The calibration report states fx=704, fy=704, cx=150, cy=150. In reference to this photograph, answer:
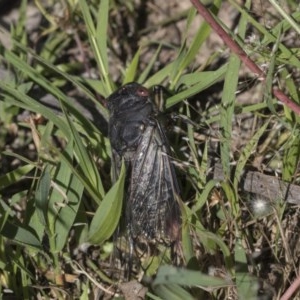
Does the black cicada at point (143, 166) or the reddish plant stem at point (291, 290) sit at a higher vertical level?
the black cicada at point (143, 166)

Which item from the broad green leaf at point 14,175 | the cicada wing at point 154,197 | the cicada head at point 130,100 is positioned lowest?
the cicada wing at point 154,197

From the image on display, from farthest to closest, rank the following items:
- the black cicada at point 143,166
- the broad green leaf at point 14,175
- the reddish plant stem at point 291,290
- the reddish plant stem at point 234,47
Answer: the broad green leaf at point 14,175 → the black cicada at point 143,166 → the reddish plant stem at point 234,47 → the reddish plant stem at point 291,290

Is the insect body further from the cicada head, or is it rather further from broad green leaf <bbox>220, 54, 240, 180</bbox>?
broad green leaf <bbox>220, 54, 240, 180</bbox>

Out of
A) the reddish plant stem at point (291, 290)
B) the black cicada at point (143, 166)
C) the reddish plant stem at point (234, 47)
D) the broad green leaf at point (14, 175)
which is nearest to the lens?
the reddish plant stem at point (291, 290)

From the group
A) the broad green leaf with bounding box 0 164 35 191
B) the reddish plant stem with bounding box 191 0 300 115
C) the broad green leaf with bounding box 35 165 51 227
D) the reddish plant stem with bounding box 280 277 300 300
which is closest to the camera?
the reddish plant stem with bounding box 280 277 300 300

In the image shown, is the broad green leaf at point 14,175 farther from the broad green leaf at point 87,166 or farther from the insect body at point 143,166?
→ the insect body at point 143,166

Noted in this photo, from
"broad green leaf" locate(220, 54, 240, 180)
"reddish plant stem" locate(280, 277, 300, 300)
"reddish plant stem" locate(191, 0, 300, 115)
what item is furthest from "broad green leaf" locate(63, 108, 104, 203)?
"reddish plant stem" locate(280, 277, 300, 300)

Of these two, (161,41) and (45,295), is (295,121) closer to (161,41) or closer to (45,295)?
(161,41)

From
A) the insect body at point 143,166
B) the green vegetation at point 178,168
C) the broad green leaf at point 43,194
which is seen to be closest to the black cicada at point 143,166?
the insect body at point 143,166

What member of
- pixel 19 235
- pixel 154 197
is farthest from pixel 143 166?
pixel 19 235
